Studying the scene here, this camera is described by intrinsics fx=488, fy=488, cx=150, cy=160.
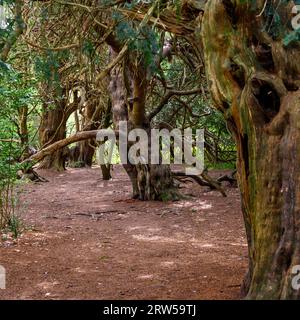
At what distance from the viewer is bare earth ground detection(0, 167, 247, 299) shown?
4.41 m

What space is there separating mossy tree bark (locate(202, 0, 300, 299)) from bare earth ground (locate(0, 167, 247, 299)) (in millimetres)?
766

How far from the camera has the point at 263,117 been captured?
358cm

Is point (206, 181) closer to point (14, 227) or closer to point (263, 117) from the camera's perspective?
point (14, 227)

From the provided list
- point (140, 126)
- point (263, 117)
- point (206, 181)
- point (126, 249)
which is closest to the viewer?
point (263, 117)

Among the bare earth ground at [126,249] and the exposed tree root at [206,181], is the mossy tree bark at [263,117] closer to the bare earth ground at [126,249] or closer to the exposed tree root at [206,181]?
the bare earth ground at [126,249]

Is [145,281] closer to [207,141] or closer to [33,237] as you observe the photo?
[33,237]

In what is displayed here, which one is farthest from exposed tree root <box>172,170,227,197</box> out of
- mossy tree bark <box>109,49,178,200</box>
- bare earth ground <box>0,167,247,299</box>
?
mossy tree bark <box>109,49,178,200</box>

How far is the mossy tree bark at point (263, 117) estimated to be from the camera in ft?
10.7

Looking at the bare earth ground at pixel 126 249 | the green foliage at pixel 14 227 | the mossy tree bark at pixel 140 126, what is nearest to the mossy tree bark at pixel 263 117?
the bare earth ground at pixel 126 249

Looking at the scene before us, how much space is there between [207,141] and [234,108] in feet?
33.8

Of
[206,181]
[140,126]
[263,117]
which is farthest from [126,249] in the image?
[206,181]

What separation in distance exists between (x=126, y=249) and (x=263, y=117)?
10.4 feet
